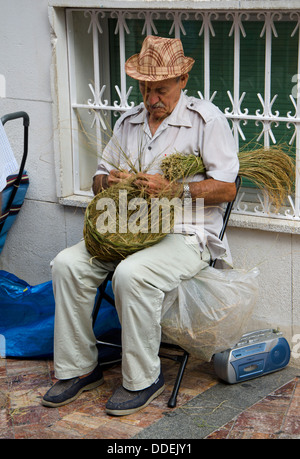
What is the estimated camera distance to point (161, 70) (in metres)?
3.96

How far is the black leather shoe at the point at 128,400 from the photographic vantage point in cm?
379

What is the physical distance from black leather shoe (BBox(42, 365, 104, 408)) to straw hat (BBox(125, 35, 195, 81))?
1658mm

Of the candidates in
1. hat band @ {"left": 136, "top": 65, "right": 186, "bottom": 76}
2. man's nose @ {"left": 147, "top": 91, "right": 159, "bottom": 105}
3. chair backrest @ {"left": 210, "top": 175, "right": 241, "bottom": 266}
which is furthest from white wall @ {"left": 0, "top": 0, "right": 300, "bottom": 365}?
hat band @ {"left": 136, "top": 65, "right": 186, "bottom": 76}

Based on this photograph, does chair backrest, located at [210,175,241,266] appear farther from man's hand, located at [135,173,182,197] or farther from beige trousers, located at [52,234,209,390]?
man's hand, located at [135,173,182,197]

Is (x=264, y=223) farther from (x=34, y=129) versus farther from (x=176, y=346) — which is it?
(x=34, y=129)

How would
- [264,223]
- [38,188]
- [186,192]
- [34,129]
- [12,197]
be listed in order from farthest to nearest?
[38,188] < [34,129] < [12,197] < [264,223] < [186,192]

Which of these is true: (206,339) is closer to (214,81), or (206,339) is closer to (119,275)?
(119,275)

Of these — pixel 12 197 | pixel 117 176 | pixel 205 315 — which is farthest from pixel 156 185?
pixel 12 197

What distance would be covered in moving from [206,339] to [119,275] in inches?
23.7

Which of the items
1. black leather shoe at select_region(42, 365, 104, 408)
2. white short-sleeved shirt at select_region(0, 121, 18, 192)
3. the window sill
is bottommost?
black leather shoe at select_region(42, 365, 104, 408)

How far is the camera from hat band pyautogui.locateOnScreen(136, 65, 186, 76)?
396 centimetres

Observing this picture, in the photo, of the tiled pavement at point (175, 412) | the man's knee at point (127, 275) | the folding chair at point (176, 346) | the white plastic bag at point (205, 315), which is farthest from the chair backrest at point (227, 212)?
the tiled pavement at point (175, 412)

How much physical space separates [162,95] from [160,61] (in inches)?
7.5
